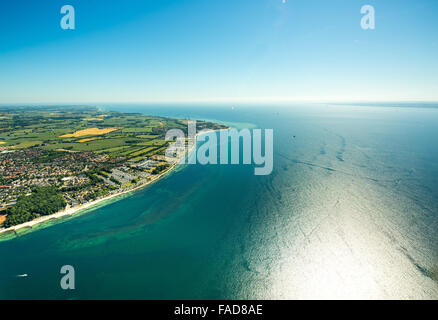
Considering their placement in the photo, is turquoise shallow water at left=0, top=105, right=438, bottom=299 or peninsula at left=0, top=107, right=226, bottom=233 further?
peninsula at left=0, top=107, right=226, bottom=233

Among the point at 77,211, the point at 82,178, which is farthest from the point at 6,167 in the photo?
the point at 77,211

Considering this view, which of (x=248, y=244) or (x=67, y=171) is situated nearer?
(x=248, y=244)

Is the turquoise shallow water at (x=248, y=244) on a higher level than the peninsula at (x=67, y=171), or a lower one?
lower

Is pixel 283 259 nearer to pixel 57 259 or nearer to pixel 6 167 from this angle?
pixel 57 259

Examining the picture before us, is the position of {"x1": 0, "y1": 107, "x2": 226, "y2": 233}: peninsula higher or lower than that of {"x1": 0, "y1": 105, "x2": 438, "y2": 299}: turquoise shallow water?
higher

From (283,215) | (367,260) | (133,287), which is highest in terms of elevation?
(283,215)

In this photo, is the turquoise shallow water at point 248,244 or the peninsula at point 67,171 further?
the peninsula at point 67,171

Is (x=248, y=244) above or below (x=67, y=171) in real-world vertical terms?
below

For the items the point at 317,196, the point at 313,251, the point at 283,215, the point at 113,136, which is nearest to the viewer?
the point at 313,251
